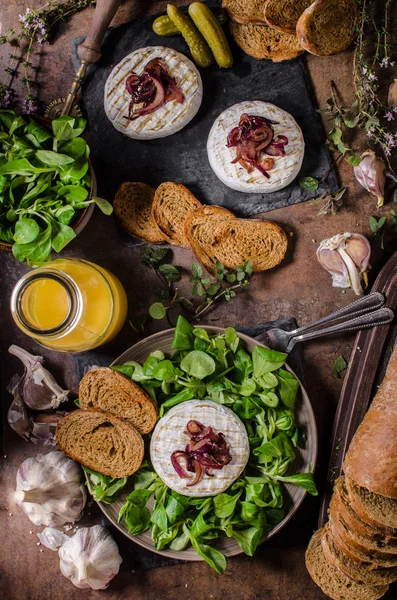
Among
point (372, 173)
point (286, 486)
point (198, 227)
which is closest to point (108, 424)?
point (286, 486)

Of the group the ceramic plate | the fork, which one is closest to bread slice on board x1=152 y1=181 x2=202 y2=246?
the ceramic plate

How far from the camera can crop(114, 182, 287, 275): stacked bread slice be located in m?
3.08

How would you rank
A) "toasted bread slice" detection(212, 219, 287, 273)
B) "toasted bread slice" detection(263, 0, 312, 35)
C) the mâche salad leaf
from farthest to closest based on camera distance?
"toasted bread slice" detection(212, 219, 287, 273) → "toasted bread slice" detection(263, 0, 312, 35) → the mâche salad leaf

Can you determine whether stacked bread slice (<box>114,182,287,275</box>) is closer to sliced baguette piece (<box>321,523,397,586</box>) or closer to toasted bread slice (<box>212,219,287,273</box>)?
toasted bread slice (<box>212,219,287,273</box>)

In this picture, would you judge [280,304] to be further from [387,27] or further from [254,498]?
[387,27]

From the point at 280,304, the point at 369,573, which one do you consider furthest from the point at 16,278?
the point at 369,573

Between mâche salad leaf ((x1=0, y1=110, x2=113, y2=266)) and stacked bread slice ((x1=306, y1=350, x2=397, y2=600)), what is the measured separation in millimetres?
1398

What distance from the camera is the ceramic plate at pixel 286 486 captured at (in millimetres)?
2920

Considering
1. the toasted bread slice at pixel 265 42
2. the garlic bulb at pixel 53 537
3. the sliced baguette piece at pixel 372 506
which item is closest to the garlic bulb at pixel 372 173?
the toasted bread slice at pixel 265 42

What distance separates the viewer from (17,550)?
130 inches

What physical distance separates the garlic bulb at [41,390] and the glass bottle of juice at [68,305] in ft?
1.18

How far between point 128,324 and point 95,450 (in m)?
0.62

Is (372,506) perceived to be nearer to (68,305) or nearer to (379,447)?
(379,447)

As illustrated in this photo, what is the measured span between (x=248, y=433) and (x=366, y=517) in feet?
1.95
